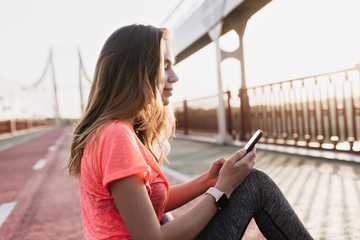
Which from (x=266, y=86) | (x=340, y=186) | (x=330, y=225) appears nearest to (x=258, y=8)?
(x=266, y=86)

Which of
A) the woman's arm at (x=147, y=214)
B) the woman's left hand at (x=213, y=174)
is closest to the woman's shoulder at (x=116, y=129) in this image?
the woman's arm at (x=147, y=214)

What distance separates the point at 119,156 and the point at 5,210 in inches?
109

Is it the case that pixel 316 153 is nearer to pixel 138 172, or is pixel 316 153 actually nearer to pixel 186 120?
pixel 138 172

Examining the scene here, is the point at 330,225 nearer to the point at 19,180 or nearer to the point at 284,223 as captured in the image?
the point at 284,223

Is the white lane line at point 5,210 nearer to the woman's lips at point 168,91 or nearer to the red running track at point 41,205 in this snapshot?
the red running track at point 41,205

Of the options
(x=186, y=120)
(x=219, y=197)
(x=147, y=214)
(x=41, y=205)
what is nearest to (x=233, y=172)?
(x=219, y=197)

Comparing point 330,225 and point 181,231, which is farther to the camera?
point 330,225

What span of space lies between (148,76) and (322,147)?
162 inches

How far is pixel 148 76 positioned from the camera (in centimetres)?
109

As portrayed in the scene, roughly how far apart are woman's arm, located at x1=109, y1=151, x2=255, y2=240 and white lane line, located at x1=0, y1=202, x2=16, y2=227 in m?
2.25

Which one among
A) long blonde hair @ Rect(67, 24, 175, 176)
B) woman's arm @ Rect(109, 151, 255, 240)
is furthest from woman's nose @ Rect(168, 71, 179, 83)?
woman's arm @ Rect(109, 151, 255, 240)

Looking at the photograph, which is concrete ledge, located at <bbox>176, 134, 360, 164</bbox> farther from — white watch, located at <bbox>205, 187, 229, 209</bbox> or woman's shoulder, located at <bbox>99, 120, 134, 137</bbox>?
woman's shoulder, located at <bbox>99, 120, 134, 137</bbox>

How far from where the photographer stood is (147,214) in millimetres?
918

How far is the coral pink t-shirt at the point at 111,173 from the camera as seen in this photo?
0.90 m
